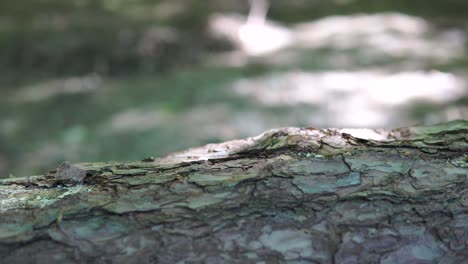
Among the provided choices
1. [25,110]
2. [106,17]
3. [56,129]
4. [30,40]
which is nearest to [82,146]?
[56,129]

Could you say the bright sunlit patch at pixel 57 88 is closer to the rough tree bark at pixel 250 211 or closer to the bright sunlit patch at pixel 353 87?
the bright sunlit patch at pixel 353 87

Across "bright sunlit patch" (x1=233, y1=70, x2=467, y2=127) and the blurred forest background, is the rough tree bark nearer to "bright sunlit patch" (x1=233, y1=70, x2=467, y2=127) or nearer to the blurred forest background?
the blurred forest background

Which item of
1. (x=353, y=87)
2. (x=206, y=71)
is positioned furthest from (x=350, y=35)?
(x=206, y=71)

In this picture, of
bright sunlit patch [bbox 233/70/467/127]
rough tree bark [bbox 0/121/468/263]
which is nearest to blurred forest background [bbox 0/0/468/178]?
bright sunlit patch [bbox 233/70/467/127]

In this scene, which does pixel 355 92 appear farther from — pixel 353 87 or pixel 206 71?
pixel 206 71

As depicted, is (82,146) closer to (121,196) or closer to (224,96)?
(224,96)

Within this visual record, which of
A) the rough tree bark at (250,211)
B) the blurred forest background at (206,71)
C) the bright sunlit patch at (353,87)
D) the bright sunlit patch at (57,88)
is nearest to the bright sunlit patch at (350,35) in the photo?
the blurred forest background at (206,71)

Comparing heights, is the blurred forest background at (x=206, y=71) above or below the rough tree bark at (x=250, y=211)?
above
